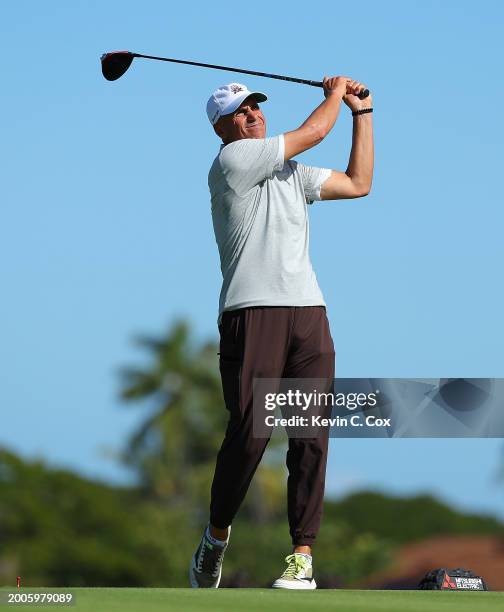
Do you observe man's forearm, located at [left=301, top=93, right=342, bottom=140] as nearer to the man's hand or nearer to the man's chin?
the man's hand

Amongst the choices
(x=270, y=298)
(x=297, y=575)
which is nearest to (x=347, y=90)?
(x=270, y=298)

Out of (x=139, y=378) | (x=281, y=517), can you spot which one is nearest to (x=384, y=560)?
(x=281, y=517)

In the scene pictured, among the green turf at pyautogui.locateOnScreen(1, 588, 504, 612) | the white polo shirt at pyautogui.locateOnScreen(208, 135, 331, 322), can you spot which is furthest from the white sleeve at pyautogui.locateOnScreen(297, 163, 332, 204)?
the green turf at pyautogui.locateOnScreen(1, 588, 504, 612)

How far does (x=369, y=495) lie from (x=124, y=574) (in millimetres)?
31227

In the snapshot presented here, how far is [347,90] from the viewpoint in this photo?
8.36m

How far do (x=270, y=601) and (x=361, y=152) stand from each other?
10.3 feet

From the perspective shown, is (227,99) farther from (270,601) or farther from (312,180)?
(270,601)

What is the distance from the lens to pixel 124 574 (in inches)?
2790

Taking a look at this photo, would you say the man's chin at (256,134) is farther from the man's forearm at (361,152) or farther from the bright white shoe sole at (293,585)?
the bright white shoe sole at (293,585)

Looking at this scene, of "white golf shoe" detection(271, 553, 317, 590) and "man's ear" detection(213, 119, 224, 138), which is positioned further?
"man's ear" detection(213, 119, 224, 138)

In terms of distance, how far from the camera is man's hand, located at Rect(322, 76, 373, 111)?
8102mm

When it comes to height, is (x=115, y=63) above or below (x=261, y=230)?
above

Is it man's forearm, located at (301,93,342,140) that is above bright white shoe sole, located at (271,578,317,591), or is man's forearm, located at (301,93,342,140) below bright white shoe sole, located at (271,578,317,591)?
above

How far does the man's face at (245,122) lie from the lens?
26.8ft
